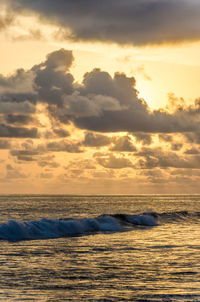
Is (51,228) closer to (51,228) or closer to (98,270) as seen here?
(51,228)

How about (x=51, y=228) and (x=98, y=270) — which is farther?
(x=51, y=228)

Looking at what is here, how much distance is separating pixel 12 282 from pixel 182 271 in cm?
925

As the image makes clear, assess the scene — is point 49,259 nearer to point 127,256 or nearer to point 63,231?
point 127,256

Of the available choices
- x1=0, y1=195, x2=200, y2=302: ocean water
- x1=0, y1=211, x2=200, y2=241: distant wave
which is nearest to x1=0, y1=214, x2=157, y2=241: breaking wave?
x1=0, y1=211, x2=200, y2=241: distant wave

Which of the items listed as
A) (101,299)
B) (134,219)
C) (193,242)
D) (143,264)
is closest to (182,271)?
(143,264)

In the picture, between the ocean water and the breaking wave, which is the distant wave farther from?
the ocean water

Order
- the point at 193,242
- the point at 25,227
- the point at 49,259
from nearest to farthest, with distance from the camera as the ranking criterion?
the point at 49,259 < the point at 193,242 < the point at 25,227

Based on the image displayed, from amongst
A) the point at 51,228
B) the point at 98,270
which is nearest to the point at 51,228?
the point at 51,228

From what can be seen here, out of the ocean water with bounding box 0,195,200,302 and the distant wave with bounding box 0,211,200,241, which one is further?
the distant wave with bounding box 0,211,200,241

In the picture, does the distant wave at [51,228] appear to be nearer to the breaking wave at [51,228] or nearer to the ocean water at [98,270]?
the breaking wave at [51,228]

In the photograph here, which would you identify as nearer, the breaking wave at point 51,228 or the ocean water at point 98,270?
the ocean water at point 98,270

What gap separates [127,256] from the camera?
92.0 feet

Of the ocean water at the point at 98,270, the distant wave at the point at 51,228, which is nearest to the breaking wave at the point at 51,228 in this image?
the distant wave at the point at 51,228

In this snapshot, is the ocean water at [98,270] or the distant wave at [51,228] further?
the distant wave at [51,228]
